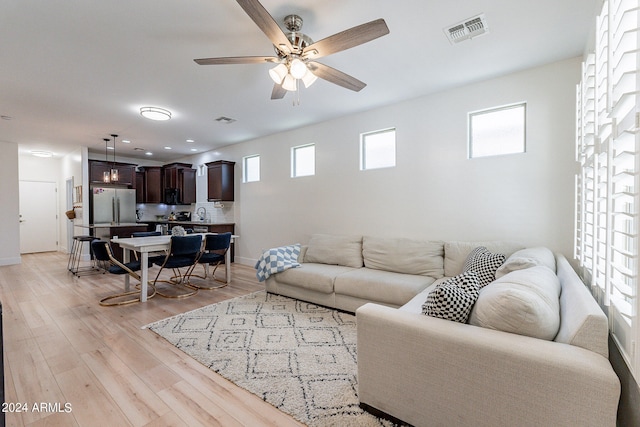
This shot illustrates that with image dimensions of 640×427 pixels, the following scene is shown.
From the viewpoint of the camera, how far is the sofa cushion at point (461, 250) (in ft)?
9.78

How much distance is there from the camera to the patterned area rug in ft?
5.79

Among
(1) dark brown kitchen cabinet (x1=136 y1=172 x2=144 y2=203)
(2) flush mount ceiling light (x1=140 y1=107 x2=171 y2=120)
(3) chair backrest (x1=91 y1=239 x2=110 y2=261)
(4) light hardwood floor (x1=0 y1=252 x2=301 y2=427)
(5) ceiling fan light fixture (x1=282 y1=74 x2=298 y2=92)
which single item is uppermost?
(2) flush mount ceiling light (x1=140 y1=107 x2=171 y2=120)

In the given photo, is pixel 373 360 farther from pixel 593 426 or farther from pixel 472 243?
pixel 472 243

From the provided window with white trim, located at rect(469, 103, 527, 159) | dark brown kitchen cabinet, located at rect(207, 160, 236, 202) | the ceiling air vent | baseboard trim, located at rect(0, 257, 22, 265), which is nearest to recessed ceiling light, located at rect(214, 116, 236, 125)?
dark brown kitchen cabinet, located at rect(207, 160, 236, 202)

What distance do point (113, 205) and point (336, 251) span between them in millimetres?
6539

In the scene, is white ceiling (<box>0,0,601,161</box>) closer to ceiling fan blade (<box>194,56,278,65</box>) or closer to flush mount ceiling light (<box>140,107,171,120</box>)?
flush mount ceiling light (<box>140,107,171,120</box>)

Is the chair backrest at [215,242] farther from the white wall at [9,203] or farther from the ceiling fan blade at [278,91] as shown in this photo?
the white wall at [9,203]

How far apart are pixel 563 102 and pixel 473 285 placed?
100 inches

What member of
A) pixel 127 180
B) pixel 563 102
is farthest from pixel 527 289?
pixel 127 180

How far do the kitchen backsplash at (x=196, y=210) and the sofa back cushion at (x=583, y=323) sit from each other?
6.03 meters

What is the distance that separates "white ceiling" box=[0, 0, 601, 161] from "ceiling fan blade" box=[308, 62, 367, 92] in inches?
12.8

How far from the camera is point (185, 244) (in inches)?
149

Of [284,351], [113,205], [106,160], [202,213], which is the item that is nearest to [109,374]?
[284,351]

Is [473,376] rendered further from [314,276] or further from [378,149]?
[378,149]
